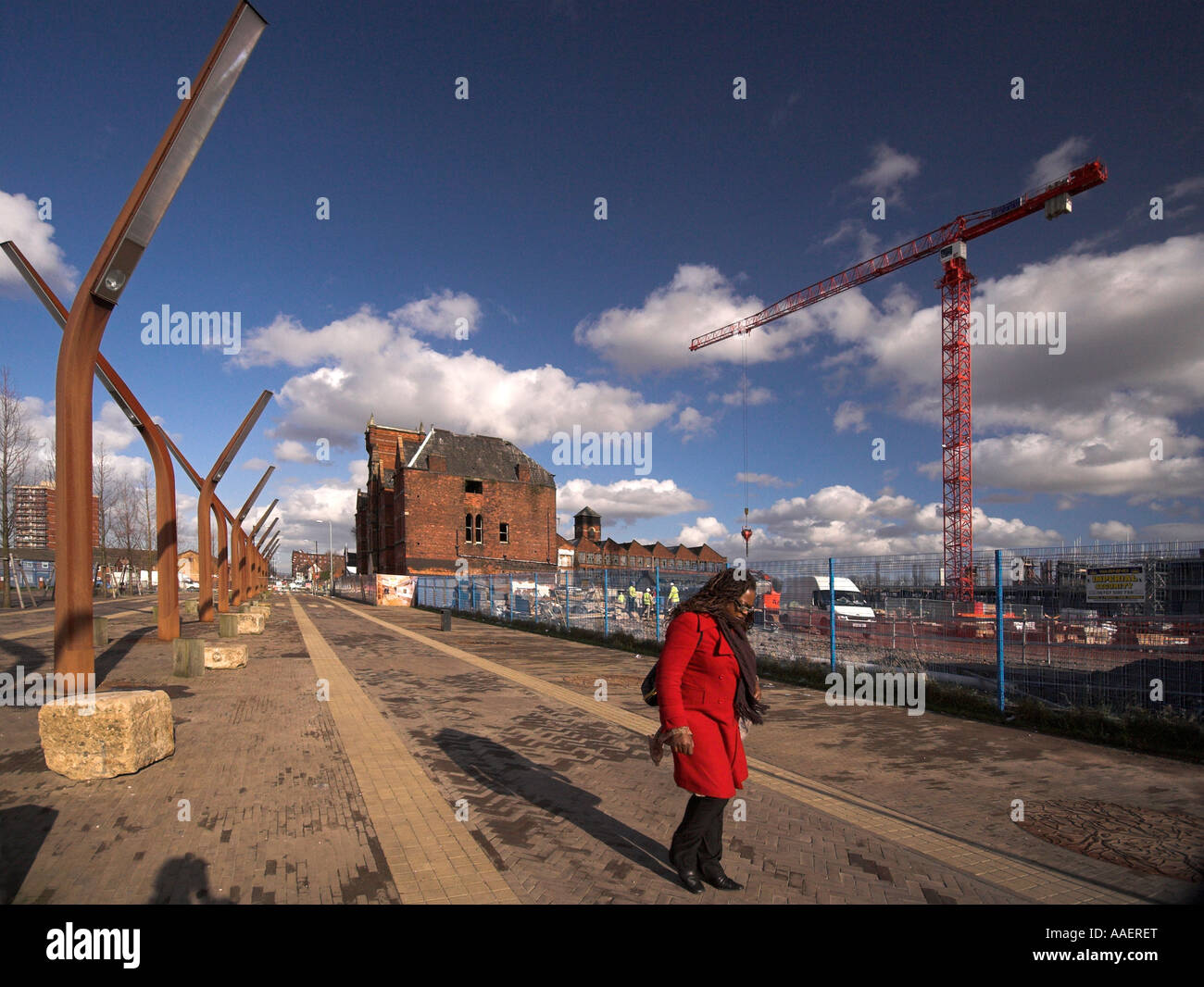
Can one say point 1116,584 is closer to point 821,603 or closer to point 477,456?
point 821,603

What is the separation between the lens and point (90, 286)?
23.9 ft

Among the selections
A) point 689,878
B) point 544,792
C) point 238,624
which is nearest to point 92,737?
point 544,792

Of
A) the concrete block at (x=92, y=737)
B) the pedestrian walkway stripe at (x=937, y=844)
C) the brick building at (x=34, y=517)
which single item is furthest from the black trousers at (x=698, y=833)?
the brick building at (x=34, y=517)

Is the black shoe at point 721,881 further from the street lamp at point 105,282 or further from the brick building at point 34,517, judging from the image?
the brick building at point 34,517

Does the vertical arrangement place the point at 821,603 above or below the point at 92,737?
above

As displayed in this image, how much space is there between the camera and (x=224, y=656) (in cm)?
1182

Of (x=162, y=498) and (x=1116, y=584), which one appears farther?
(x=162, y=498)

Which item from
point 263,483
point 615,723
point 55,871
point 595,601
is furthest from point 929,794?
point 263,483

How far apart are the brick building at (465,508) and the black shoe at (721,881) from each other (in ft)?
159

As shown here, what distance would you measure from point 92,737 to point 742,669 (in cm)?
538

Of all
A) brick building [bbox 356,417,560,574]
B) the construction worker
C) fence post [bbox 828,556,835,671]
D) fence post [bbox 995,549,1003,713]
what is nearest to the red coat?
fence post [bbox 995,549,1003,713]
